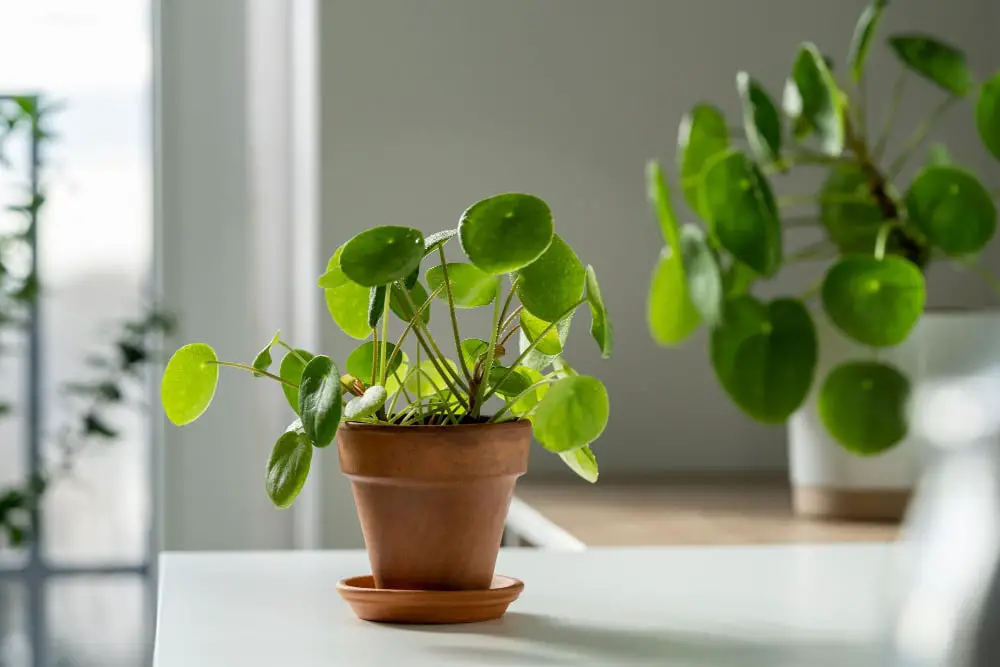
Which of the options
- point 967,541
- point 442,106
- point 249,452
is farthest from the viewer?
point 249,452

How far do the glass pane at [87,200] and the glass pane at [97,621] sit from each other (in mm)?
112

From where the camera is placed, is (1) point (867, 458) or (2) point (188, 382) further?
(1) point (867, 458)

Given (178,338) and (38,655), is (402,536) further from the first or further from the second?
(38,655)

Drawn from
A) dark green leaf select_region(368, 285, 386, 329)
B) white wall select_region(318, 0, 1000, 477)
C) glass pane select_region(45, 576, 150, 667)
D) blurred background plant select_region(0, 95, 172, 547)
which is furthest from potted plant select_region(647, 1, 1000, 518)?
glass pane select_region(45, 576, 150, 667)

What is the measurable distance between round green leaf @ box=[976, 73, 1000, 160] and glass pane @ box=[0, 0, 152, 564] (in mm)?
1313

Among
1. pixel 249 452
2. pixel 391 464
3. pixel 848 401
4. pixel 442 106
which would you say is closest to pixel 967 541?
pixel 391 464

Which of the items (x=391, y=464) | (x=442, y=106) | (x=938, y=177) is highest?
(x=442, y=106)

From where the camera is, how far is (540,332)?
68 centimetres

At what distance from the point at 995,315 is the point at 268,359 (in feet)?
2.67

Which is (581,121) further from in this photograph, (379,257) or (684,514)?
(379,257)

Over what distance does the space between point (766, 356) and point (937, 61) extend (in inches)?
16.7

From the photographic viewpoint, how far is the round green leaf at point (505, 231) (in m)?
0.59

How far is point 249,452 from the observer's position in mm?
1936

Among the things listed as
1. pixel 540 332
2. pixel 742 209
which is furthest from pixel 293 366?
pixel 742 209
